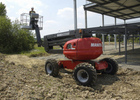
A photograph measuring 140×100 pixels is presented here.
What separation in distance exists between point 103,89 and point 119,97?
2.50 feet

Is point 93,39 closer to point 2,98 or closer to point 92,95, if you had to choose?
point 92,95

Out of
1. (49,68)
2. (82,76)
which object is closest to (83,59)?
(82,76)

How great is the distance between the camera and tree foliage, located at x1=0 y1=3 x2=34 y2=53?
19109mm

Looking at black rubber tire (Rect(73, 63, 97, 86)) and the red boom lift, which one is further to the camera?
the red boom lift

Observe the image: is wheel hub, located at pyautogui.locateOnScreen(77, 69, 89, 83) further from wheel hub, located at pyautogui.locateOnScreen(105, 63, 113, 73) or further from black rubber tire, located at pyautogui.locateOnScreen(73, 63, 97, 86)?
wheel hub, located at pyautogui.locateOnScreen(105, 63, 113, 73)

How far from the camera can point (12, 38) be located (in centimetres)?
1980

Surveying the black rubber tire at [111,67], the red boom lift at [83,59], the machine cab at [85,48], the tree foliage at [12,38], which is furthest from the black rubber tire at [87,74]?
the tree foliage at [12,38]

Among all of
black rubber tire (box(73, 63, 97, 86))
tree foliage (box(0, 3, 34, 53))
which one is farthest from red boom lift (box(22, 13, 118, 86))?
tree foliage (box(0, 3, 34, 53))

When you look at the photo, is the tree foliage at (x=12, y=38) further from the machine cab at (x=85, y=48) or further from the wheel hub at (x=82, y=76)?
the wheel hub at (x=82, y=76)

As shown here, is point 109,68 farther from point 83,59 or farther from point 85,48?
point 85,48

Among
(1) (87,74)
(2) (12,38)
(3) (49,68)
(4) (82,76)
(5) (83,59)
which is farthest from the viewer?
(2) (12,38)

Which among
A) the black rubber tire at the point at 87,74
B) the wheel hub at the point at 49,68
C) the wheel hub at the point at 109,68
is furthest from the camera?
the wheel hub at the point at 49,68

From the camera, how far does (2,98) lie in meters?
3.18

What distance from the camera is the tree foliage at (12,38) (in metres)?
19.1
